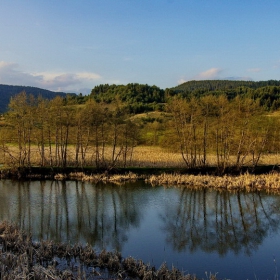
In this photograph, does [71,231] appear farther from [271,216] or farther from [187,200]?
[271,216]

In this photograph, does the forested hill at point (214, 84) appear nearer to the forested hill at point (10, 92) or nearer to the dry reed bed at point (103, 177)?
the forested hill at point (10, 92)

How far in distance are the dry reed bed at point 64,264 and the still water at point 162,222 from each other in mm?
1502

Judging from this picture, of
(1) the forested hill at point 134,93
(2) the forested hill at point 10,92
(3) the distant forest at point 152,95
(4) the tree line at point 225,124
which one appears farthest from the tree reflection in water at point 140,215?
(2) the forested hill at point 10,92

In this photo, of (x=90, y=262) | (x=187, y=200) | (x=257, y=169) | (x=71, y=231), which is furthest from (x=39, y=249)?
(x=257, y=169)

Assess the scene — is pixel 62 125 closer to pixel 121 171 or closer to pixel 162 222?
pixel 121 171

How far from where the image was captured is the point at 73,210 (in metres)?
20.6

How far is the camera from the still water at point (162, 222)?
43.2 ft

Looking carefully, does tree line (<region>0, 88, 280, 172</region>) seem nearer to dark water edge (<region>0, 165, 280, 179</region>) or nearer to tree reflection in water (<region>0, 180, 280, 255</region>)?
dark water edge (<region>0, 165, 280, 179</region>)

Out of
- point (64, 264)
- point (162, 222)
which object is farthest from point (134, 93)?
point (64, 264)

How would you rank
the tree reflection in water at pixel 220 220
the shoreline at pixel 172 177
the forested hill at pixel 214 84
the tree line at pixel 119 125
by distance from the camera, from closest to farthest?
the tree reflection in water at pixel 220 220 < the shoreline at pixel 172 177 < the tree line at pixel 119 125 < the forested hill at pixel 214 84

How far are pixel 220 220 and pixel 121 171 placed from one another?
49.2ft

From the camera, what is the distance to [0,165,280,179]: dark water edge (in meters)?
31.7

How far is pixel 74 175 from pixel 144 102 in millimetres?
64925

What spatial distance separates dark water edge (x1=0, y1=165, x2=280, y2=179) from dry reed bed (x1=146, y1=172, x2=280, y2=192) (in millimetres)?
1825
